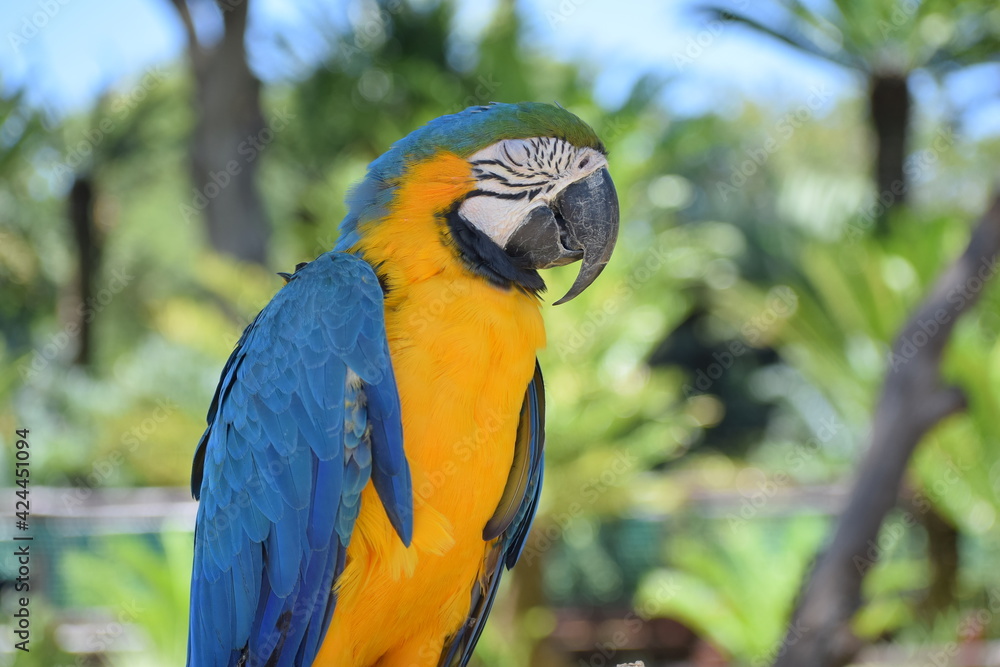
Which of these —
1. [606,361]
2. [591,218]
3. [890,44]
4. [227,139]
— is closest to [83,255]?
[227,139]

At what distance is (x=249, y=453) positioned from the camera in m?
1.52

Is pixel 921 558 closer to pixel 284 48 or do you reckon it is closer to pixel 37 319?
pixel 284 48

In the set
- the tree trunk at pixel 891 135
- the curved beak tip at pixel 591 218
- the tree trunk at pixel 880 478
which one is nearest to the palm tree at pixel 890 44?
the tree trunk at pixel 891 135

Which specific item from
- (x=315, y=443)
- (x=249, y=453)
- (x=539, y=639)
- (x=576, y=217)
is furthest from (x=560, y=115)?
(x=539, y=639)

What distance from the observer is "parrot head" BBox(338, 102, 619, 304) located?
1478mm

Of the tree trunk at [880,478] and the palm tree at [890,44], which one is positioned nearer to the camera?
the tree trunk at [880,478]

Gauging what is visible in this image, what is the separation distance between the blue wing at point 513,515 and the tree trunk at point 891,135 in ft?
18.2

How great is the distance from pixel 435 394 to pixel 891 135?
20.1 ft

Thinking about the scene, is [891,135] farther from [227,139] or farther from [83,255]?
[83,255]

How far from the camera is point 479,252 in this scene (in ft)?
4.83

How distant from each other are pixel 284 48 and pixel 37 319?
5613 millimetres

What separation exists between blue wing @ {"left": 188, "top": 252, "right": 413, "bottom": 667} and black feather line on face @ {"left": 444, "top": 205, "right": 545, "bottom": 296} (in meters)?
0.17

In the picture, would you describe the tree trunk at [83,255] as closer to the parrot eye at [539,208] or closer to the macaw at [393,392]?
the macaw at [393,392]

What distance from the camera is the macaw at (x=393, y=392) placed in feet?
4.73
